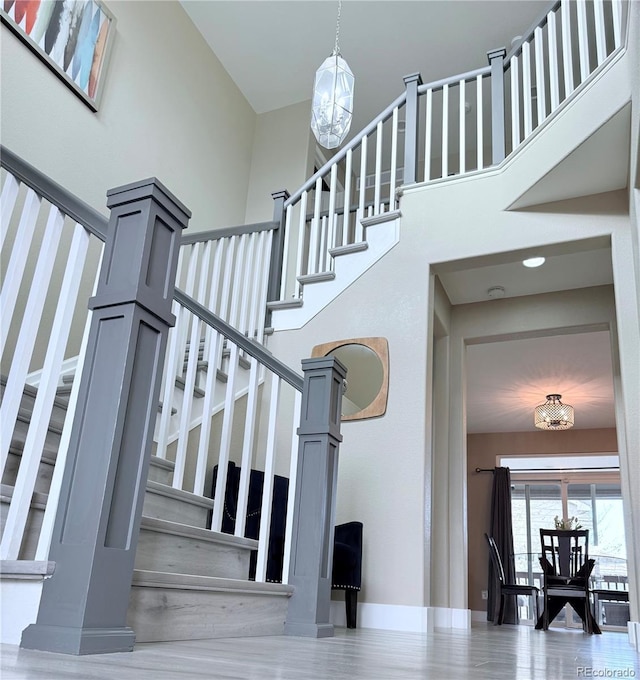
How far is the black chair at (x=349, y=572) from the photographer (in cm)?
331

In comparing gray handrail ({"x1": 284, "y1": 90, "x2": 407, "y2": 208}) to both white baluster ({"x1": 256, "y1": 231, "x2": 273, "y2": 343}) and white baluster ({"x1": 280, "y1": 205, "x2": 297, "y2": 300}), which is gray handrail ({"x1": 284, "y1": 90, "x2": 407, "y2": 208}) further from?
white baluster ({"x1": 256, "y1": 231, "x2": 273, "y2": 343})

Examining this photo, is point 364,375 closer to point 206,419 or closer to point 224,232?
point 224,232

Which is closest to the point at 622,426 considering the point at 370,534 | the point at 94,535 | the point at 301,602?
the point at 370,534

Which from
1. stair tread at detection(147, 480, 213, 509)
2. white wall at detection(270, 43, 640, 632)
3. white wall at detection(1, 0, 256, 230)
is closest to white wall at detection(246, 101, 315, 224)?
white wall at detection(1, 0, 256, 230)

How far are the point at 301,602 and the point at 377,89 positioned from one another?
18.4ft

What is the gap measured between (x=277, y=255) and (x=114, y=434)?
3.38 metres

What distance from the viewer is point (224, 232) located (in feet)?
15.3

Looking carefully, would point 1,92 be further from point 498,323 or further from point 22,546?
point 498,323

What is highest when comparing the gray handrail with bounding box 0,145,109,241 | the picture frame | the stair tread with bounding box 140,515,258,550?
the picture frame

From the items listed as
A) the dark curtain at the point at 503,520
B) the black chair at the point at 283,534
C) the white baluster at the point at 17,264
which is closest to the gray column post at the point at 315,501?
the black chair at the point at 283,534

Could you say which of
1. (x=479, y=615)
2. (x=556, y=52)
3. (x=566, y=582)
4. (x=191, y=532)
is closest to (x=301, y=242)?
(x=556, y=52)

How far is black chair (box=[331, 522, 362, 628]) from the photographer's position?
331cm

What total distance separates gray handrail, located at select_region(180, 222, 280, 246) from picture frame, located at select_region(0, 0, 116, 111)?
112 cm

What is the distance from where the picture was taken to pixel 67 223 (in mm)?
3959
